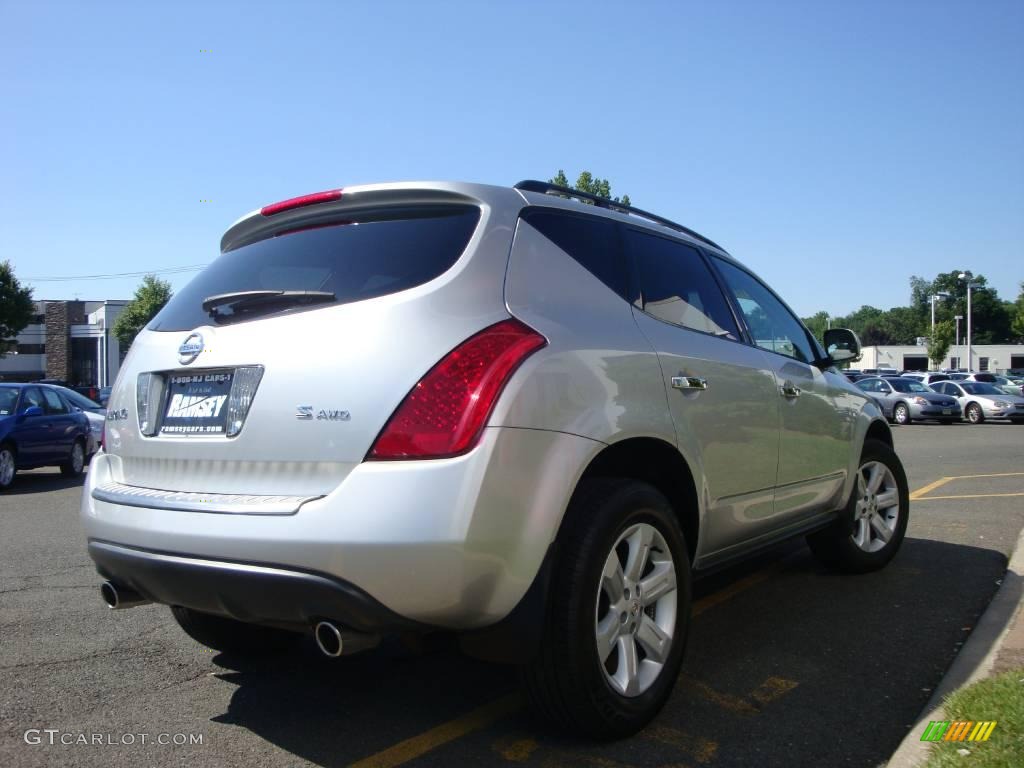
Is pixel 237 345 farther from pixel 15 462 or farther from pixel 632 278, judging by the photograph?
pixel 15 462

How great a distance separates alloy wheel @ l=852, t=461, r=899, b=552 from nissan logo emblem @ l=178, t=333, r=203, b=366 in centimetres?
393

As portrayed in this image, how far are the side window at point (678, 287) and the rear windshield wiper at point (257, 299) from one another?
1329 millimetres

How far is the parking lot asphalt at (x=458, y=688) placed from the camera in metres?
2.96

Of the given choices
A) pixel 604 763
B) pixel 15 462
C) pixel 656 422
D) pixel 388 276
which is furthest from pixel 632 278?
pixel 15 462

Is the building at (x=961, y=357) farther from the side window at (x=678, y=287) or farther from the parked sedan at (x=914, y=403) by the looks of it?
Answer: the side window at (x=678, y=287)

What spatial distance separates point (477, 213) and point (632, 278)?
85 cm

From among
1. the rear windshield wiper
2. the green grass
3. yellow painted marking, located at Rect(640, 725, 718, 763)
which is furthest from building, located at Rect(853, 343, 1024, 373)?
the rear windshield wiper

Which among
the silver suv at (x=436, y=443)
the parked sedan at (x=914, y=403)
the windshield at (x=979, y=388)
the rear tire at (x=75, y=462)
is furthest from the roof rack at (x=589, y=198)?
the windshield at (x=979, y=388)

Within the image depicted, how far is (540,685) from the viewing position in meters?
2.78

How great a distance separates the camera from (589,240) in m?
3.42

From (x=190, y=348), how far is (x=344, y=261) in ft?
1.98

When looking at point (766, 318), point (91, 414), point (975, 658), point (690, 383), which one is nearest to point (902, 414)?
point (91, 414)

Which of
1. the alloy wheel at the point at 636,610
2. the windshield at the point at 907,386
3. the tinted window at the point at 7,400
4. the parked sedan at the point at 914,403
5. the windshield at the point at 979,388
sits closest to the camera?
the alloy wheel at the point at 636,610

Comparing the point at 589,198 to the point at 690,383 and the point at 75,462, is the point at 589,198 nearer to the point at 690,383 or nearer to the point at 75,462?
the point at 690,383
